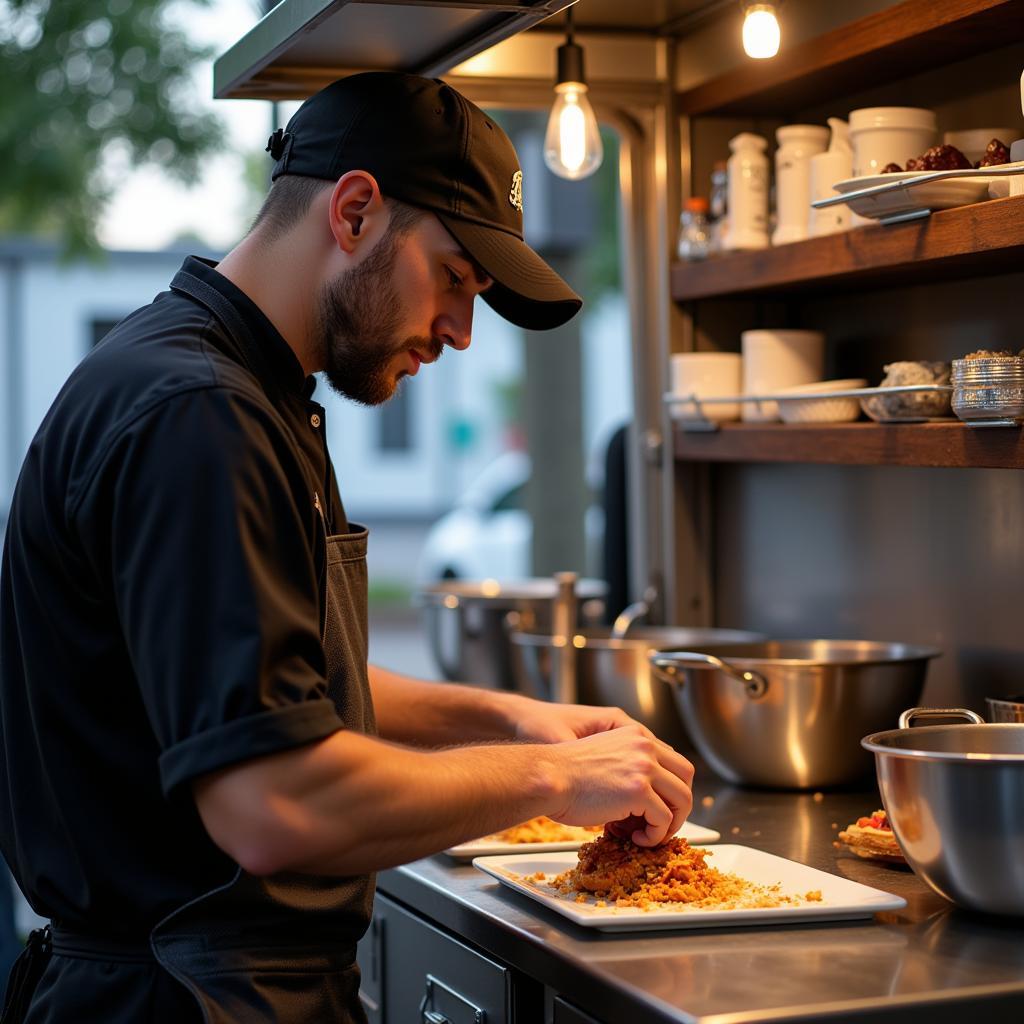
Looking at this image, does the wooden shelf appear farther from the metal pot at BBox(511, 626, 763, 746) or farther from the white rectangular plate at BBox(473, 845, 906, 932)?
the white rectangular plate at BBox(473, 845, 906, 932)

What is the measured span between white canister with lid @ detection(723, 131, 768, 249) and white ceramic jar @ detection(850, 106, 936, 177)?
340 millimetres

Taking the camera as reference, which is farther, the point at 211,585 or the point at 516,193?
the point at 516,193

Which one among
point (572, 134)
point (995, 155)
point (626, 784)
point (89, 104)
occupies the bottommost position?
point (626, 784)

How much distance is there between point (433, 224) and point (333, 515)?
0.39 metres

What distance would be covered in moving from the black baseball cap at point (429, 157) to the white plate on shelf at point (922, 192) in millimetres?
546

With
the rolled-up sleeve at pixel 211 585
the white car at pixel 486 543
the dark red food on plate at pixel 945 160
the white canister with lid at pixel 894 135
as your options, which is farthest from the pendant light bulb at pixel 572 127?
the white car at pixel 486 543

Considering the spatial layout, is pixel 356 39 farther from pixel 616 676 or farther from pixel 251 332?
pixel 616 676

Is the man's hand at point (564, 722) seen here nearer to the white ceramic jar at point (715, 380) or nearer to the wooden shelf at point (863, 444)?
the wooden shelf at point (863, 444)

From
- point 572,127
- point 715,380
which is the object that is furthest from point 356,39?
point 715,380

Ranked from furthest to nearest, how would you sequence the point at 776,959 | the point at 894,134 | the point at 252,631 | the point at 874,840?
the point at 894,134, the point at 874,840, the point at 776,959, the point at 252,631

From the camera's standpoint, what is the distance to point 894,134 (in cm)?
221

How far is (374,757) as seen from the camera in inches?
55.1

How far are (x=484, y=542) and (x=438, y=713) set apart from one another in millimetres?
6899

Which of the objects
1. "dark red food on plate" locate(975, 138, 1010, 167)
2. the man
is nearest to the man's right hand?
the man
